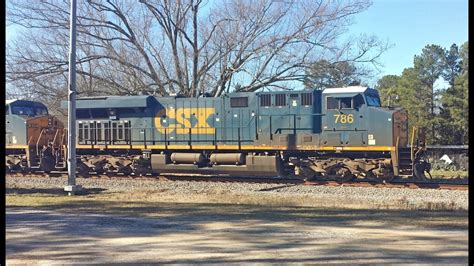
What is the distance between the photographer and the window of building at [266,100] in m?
16.9

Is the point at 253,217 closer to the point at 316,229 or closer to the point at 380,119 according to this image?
the point at 316,229

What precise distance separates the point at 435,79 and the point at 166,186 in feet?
50.8

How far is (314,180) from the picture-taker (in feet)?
51.6

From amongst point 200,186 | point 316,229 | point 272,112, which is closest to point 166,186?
point 200,186

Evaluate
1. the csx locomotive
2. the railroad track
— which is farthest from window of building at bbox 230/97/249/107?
the railroad track

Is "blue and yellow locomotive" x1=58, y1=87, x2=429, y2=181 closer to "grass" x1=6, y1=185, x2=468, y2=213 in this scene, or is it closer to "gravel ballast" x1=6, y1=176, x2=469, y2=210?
"gravel ballast" x1=6, y1=176, x2=469, y2=210

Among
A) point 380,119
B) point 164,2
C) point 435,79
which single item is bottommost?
point 380,119

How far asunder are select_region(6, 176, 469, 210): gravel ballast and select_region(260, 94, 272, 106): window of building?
312cm

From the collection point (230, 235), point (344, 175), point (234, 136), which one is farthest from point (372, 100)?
point (230, 235)

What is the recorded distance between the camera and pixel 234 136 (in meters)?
17.4

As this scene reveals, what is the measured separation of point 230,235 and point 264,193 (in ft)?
19.9

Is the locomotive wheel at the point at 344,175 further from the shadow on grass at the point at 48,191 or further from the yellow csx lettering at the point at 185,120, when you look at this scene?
the shadow on grass at the point at 48,191

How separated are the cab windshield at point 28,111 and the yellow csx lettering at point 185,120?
5.48 metres

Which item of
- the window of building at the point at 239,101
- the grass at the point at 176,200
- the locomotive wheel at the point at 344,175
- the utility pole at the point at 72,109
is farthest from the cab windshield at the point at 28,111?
the locomotive wheel at the point at 344,175
